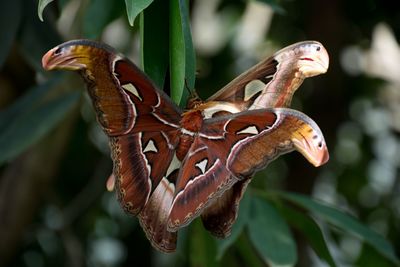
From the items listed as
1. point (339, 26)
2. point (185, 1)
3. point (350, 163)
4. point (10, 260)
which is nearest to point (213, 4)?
point (339, 26)

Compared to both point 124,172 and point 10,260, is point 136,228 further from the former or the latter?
point 124,172

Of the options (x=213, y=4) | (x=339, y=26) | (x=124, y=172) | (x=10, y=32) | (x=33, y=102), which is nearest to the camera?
(x=124, y=172)

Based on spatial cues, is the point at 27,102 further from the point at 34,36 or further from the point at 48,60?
the point at 48,60

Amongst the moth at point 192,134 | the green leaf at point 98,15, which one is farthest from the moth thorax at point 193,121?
the green leaf at point 98,15

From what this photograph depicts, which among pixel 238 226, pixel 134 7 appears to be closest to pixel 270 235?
pixel 238 226

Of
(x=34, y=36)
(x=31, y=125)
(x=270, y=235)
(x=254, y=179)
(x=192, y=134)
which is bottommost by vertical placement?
(x=254, y=179)

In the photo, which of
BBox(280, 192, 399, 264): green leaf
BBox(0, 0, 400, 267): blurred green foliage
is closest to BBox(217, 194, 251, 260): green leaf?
BBox(0, 0, 400, 267): blurred green foliage

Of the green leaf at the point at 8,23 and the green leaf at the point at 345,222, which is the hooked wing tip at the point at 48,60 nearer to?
the green leaf at the point at 8,23
